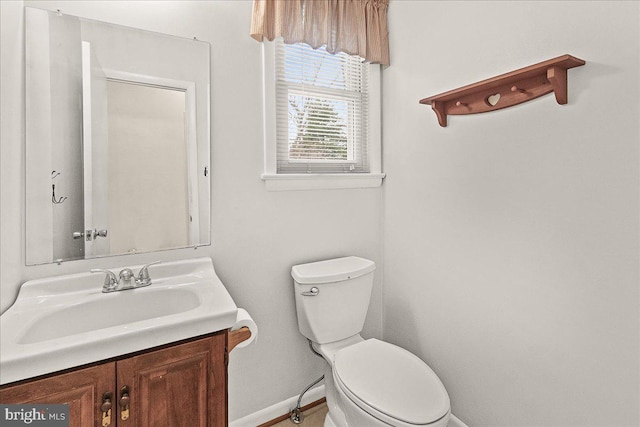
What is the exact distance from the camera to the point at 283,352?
→ 174cm

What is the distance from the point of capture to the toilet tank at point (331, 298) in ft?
5.19

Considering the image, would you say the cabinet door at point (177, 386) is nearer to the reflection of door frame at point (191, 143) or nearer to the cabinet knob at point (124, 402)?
the cabinet knob at point (124, 402)

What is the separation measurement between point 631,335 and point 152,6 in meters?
2.12

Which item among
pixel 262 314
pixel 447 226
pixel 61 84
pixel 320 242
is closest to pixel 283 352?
pixel 262 314

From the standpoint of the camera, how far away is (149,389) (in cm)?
96

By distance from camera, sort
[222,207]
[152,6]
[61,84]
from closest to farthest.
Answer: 1. [61,84]
2. [152,6]
3. [222,207]

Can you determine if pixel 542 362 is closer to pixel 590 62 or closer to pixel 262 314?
pixel 590 62

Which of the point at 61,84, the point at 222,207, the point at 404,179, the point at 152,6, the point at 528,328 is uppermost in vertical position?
the point at 152,6

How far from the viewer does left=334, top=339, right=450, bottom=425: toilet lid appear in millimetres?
1157


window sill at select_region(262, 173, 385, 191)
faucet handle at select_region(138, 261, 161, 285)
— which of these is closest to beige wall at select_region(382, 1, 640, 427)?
window sill at select_region(262, 173, 385, 191)

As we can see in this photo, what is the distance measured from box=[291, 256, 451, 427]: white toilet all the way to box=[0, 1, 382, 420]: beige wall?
0.49 feet

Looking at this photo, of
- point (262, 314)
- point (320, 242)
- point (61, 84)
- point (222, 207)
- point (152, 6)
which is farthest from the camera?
point (320, 242)

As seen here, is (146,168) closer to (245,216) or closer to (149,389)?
(245,216)

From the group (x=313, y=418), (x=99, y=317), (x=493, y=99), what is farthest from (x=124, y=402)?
(x=493, y=99)
